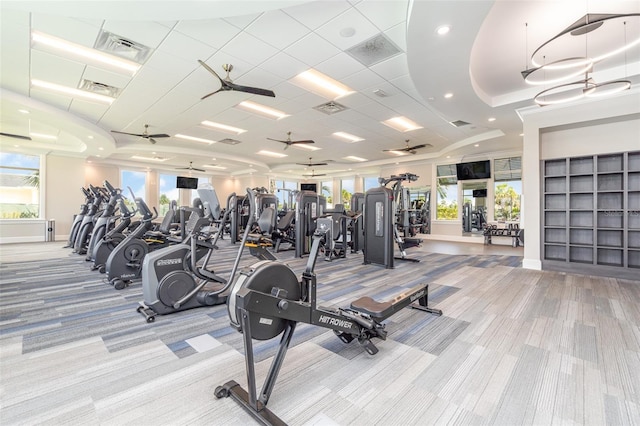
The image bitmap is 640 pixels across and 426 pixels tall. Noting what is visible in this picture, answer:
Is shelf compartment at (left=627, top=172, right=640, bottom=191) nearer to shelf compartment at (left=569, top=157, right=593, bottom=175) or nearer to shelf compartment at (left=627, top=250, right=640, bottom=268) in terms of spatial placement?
shelf compartment at (left=569, top=157, right=593, bottom=175)

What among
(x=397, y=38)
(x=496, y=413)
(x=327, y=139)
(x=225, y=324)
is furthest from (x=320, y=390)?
(x=327, y=139)

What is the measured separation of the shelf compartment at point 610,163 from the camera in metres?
5.06

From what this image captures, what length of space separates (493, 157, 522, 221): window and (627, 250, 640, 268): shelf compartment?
5027mm

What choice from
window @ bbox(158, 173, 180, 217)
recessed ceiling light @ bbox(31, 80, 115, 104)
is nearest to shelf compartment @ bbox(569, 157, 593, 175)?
recessed ceiling light @ bbox(31, 80, 115, 104)

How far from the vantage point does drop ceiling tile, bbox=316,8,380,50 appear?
3.39 metres

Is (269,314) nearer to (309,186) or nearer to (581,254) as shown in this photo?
(581,254)

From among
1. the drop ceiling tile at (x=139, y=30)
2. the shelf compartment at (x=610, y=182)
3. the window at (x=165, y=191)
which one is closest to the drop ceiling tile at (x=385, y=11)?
the drop ceiling tile at (x=139, y=30)

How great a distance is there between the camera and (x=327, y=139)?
9.17 m

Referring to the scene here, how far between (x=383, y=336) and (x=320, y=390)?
2.45 feet

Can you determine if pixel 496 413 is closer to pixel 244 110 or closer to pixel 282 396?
pixel 282 396

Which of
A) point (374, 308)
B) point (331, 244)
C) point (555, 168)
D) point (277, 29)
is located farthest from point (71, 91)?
point (555, 168)

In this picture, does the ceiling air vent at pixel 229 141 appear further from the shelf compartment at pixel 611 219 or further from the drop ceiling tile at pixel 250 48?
the shelf compartment at pixel 611 219

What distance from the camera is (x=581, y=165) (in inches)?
215

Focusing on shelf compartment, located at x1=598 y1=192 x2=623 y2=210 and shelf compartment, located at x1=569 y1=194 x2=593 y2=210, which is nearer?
shelf compartment, located at x1=598 y1=192 x2=623 y2=210
